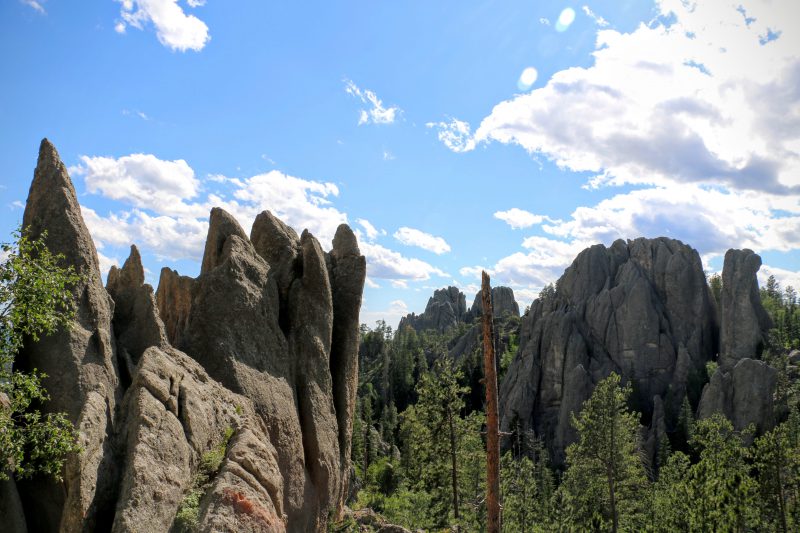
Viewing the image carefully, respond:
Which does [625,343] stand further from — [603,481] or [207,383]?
[207,383]

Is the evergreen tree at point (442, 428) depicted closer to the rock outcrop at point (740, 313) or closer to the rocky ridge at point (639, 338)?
the rocky ridge at point (639, 338)

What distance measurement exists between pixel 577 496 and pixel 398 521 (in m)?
18.6

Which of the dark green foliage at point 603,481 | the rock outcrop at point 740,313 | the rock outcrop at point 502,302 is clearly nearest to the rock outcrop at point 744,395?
the rock outcrop at point 740,313

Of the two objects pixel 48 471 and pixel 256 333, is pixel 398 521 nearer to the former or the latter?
pixel 256 333

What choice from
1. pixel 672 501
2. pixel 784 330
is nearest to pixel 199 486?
pixel 672 501

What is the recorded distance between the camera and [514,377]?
97250 millimetres

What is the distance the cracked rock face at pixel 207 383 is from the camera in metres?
10.4

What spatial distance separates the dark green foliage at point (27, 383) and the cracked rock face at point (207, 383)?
0.43 meters

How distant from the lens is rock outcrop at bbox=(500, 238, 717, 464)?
85.6 meters

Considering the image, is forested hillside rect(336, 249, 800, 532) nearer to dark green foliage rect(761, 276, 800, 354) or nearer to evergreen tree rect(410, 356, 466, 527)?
evergreen tree rect(410, 356, 466, 527)

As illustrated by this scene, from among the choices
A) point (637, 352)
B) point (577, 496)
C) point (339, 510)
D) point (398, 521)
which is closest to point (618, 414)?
point (577, 496)

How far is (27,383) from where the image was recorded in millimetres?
9945

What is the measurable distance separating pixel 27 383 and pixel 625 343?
92077 millimetres

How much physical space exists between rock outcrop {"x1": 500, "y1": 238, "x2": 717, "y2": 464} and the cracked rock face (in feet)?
241
